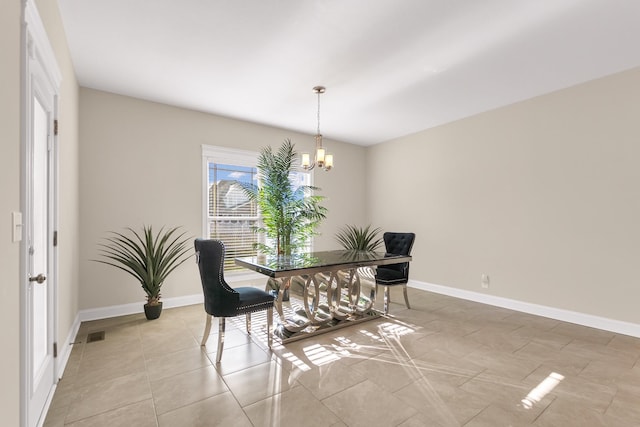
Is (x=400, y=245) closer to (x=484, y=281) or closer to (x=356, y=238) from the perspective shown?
(x=356, y=238)

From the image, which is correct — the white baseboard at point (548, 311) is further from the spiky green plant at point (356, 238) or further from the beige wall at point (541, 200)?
the spiky green plant at point (356, 238)

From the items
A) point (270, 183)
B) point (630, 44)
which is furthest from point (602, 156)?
point (270, 183)

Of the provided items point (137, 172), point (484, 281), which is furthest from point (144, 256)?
point (484, 281)

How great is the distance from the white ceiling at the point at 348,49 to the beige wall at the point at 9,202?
1.25 m

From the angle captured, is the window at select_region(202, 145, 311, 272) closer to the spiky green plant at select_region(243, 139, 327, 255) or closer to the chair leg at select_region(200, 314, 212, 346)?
the spiky green plant at select_region(243, 139, 327, 255)

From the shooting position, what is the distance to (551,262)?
3686mm

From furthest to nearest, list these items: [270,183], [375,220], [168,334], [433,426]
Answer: [375,220] → [270,183] → [168,334] → [433,426]

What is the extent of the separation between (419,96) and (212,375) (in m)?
3.76

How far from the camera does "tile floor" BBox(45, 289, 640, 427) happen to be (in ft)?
6.02

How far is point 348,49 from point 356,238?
10.3ft

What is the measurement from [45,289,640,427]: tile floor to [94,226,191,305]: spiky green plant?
48 centimetres

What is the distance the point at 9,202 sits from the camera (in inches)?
47.8

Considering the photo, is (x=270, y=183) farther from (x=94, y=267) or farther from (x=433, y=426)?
(x=433, y=426)

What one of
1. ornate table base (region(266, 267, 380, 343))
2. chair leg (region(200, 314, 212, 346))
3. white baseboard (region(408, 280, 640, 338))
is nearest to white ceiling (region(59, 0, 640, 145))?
ornate table base (region(266, 267, 380, 343))
